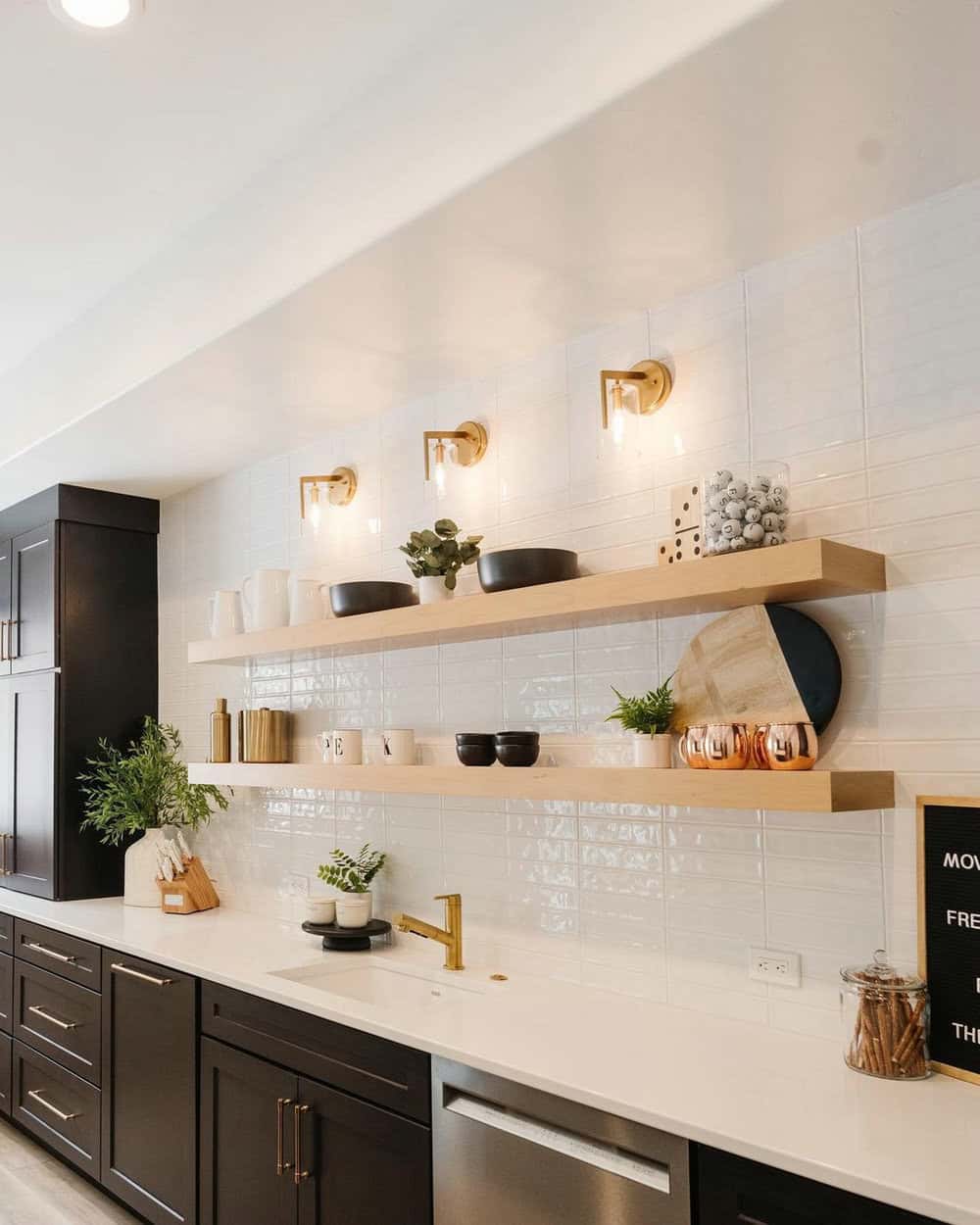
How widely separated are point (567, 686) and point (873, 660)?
32.3 inches

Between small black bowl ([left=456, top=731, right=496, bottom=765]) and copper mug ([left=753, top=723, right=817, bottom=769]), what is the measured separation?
80 cm

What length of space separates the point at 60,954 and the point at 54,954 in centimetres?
4

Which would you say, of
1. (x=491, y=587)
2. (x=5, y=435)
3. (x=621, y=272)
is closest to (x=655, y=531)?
(x=491, y=587)

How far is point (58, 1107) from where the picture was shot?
3.57 m

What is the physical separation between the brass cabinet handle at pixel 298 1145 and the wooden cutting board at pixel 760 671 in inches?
49.3

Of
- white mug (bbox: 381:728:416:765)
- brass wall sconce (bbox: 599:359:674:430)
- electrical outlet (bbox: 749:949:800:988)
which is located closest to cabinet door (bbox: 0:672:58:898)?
white mug (bbox: 381:728:416:765)

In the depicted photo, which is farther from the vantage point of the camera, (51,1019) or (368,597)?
(51,1019)

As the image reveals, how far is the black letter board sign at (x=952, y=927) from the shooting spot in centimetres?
185

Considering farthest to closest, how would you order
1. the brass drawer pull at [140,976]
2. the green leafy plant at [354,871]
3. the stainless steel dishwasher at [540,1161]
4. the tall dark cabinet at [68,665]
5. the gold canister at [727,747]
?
1. the tall dark cabinet at [68,665]
2. the green leafy plant at [354,871]
3. the brass drawer pull at [140,976]
4. the gold canister at [727,747]
5. the stainless steel dishwasher at [540,1161]

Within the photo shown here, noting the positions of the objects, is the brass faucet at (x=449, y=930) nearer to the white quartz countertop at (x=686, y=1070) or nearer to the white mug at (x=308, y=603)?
the white quartz countertop at (x=686, y=1070)

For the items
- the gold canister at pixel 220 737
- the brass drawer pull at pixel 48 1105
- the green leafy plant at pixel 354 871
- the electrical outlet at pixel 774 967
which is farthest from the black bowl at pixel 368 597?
the brass drawer pull at pixel 48 1105

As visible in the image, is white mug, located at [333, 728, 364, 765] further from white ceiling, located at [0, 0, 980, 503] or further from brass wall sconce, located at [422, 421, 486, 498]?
white ceiling, located at [0, 0, 980, 503]

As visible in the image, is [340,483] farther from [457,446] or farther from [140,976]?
[140,976]

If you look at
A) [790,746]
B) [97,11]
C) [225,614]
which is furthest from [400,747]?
[97,11]
